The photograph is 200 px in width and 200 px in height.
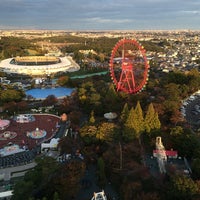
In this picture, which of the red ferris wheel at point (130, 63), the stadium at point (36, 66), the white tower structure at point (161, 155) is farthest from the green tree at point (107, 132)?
the stadium at point (36, 66)

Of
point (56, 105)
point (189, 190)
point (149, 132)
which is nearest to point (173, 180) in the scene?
point (189, 190)

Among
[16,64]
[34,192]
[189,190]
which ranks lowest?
[16,64]

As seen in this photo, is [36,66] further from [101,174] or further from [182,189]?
[182,189]

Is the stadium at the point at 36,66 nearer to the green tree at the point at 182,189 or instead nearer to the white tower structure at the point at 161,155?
the white tower structure at the point at 161,155

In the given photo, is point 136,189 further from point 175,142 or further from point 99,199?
point 175,142

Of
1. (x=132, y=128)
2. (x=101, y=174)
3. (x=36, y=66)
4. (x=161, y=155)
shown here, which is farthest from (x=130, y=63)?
(x=36, y=66)
